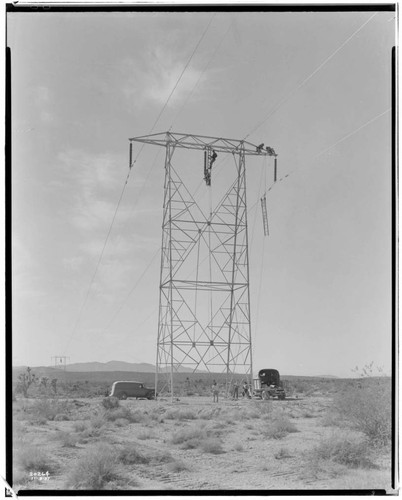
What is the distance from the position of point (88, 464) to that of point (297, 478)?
560cm

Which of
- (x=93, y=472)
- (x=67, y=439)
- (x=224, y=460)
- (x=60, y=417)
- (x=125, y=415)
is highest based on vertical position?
(x=93, y=472)

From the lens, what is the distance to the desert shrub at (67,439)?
67.0 feet

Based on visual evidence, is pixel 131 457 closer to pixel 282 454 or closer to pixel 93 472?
pixel 93 472

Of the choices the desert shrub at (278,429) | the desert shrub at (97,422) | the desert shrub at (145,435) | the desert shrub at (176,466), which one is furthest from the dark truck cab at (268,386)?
the desert shrub at (176,466)

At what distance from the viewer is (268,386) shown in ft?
150

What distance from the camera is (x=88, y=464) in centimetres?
1686

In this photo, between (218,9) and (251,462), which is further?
(251,462)

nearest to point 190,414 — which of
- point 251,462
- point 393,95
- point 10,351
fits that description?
point 251,462

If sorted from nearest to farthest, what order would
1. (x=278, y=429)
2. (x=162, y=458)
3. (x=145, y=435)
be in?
(x=162, y=458), (x=145, y=435), (x=278, y=429)

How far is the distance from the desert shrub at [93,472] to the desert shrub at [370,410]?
7.74 m

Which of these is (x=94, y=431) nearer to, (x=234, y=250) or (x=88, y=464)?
(x=88, y=464)

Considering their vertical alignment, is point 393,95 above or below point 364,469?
above

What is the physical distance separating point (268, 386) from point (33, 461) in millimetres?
30180

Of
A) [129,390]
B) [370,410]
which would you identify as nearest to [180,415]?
[370,410]
